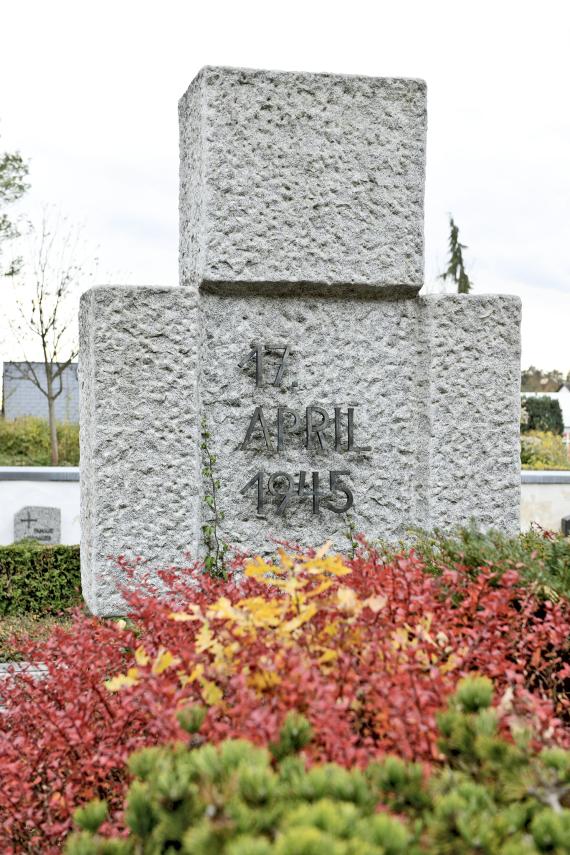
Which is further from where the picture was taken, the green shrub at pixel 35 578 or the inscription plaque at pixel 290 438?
the green shrub at pixel 35 578

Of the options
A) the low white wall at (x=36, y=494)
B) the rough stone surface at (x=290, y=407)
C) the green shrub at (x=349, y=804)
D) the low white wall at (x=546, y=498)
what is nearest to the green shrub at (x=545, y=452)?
the low white wall at (x=546, y=498)

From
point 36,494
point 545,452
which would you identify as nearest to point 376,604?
point 36,494

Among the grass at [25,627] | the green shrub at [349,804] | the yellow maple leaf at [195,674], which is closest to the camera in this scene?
the green shrub at [349,804]

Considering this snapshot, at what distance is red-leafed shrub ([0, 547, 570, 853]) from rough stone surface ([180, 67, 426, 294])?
196 centimetres

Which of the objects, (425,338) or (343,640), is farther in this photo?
(425,338)

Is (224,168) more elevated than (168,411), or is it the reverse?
(224,168)

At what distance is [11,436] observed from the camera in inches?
868

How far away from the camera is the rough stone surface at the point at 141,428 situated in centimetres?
455

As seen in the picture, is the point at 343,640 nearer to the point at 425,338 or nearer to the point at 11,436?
the point at 425,338

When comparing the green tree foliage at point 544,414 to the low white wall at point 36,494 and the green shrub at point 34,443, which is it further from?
the low white wall at point 36,494

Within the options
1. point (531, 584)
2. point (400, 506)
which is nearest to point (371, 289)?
point (400, 506)

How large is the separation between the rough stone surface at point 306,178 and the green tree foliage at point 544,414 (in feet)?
73.0

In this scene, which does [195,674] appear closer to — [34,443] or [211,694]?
[211,694]

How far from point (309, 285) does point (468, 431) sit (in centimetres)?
108
